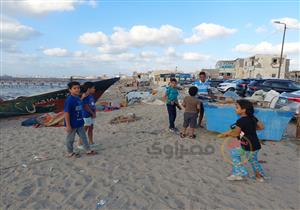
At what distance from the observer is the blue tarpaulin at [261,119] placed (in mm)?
5262

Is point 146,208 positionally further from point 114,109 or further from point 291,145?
point 114,109

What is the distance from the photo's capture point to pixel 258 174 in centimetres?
348

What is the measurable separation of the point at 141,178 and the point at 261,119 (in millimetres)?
3432

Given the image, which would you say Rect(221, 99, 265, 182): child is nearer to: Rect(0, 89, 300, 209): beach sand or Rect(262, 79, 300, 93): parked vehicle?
Rect(0, 89, 300, 209): beach sand

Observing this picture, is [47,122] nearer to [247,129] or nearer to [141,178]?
[141,178]

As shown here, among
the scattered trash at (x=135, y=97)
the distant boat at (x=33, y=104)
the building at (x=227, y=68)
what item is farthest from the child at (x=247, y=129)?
the building at (x=227, y=68)

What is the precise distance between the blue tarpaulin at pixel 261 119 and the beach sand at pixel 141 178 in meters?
0.26

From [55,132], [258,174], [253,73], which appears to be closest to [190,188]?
[258,174]

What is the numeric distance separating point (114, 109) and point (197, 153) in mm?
8423

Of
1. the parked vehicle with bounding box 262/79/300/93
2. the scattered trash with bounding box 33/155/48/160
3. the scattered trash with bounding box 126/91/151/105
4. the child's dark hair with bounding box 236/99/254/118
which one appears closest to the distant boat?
the scattered trash with bounding box 126/91/151/105

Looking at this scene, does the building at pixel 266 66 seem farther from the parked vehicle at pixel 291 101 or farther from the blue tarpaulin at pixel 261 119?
the blue tarpaulin at pixel 261 119

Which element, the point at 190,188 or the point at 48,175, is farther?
the point at 48,175

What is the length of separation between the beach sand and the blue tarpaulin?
0.26 meters

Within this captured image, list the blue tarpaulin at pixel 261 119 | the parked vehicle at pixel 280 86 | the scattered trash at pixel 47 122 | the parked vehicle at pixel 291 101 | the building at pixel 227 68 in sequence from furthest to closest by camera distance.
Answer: the building at pixel 227 68, the parked vehicle at pixel 280 86, the scattered trash at pixel 47 122, the parked vehicle at pixel 291 101, the blue tarpaulin at pixel 261 119
